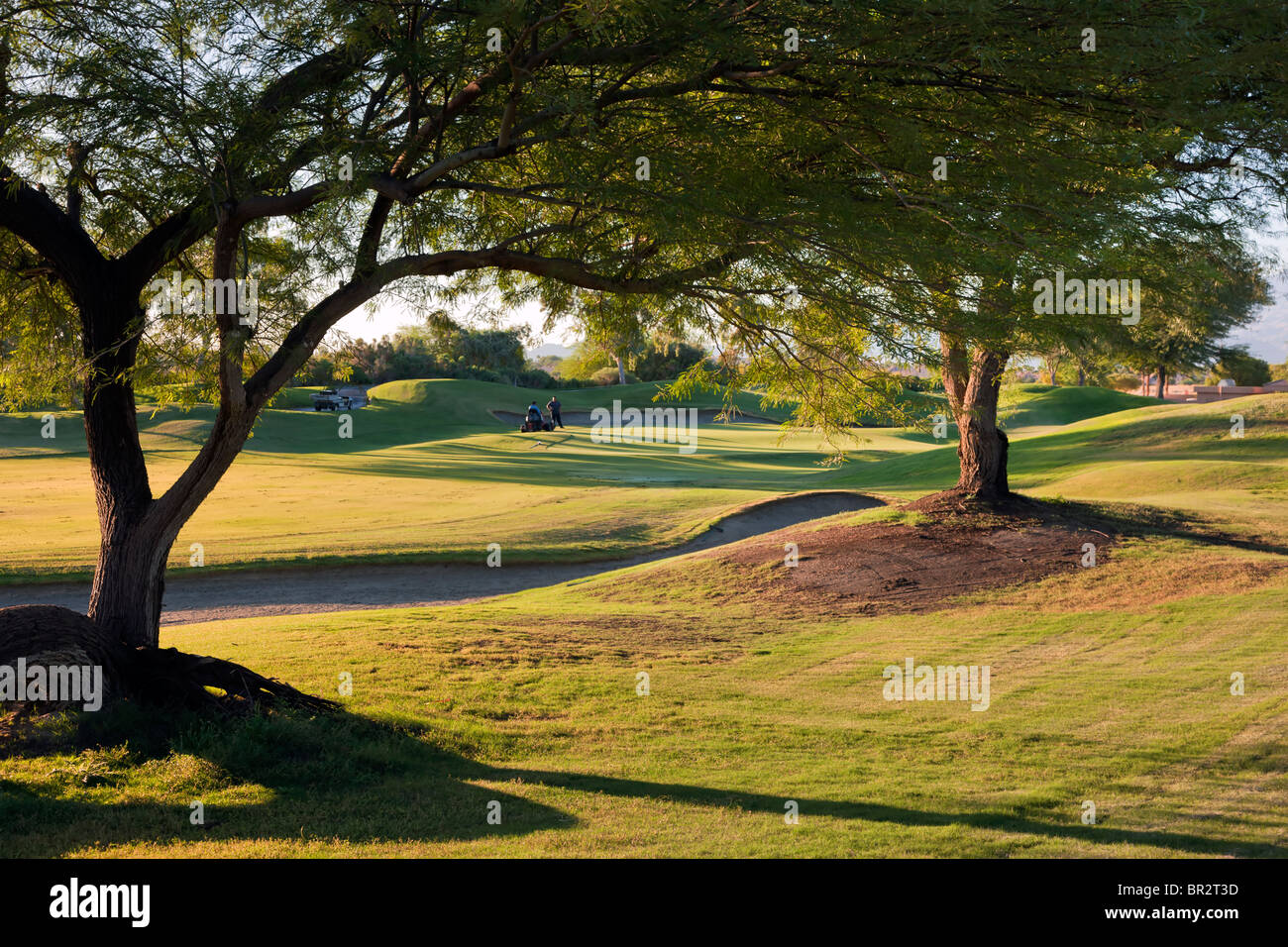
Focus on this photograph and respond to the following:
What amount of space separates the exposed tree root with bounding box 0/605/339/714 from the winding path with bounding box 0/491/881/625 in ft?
23.9

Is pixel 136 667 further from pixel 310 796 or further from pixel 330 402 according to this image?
pixel 330 402

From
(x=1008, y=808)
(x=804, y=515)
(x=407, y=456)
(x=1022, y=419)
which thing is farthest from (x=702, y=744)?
(x=1022, y=419)

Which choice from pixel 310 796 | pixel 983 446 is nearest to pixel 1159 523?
pixel 983 446

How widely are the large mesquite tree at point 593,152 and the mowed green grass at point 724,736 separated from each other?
259cm

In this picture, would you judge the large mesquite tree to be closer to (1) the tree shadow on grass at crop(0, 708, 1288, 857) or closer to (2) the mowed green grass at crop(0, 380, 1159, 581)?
(1) the tree shadow on grass at crop(0, 708, 1288, 857)

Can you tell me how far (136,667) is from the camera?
8.28 meters

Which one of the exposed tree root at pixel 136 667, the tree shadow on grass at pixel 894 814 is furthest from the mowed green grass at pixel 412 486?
the exposed tree root at pixel 136 667

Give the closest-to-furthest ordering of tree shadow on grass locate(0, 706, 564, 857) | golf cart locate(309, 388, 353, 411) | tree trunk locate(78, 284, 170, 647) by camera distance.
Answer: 1. tree shadow on grass locate(0, 706, 564, 857)
2. tree trunk locate(78, 284, 170, 647)
3. golf cart locate(309, 388, 353, 411)

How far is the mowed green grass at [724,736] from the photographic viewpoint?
20.2 feet

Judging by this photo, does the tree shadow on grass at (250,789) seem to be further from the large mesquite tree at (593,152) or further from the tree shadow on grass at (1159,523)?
the tree shadow on grass at (1159,523)

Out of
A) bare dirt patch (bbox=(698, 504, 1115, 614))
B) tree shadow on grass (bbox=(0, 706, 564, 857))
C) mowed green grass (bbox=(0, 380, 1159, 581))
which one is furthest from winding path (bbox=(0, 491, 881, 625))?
tree shadow on grass (bbox=(0, 706, 564, 857))

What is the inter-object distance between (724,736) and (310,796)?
3.85 m

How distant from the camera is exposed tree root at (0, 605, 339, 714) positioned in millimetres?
7613

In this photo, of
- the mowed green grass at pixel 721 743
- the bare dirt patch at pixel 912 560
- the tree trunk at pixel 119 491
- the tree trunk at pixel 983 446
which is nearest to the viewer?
the mowed green grass at pixel 721 743
